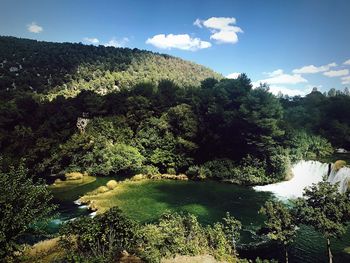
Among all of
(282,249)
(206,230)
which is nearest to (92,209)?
(206,230)

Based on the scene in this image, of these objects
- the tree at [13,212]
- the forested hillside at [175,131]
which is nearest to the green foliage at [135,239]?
the tree at [13,212]

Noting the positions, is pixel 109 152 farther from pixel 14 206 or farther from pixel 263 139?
pixel 14 206

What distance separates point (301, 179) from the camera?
50.8m

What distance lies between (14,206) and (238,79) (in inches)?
1988

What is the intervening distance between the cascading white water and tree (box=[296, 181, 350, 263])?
65.4 ft

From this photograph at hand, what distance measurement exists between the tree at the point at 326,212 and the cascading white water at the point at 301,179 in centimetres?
1993

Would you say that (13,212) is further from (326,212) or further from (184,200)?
(184,200)

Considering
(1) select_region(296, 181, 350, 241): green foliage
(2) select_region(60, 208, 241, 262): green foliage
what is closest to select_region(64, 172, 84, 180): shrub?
(2) select_region(60, 208, 241, 262): green foliage

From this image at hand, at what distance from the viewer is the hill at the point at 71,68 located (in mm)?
100938

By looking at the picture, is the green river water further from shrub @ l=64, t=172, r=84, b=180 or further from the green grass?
shrub @ l=64, t=172, r=84, b=180

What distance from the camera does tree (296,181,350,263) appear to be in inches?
845

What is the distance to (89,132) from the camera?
62500 mm

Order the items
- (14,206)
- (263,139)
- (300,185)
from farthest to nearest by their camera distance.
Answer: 1. (263,139)
2. (300,185)
3. (14,206)

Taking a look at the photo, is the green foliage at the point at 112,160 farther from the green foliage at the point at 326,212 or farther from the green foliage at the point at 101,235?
the green foliage at the point at 326,212
